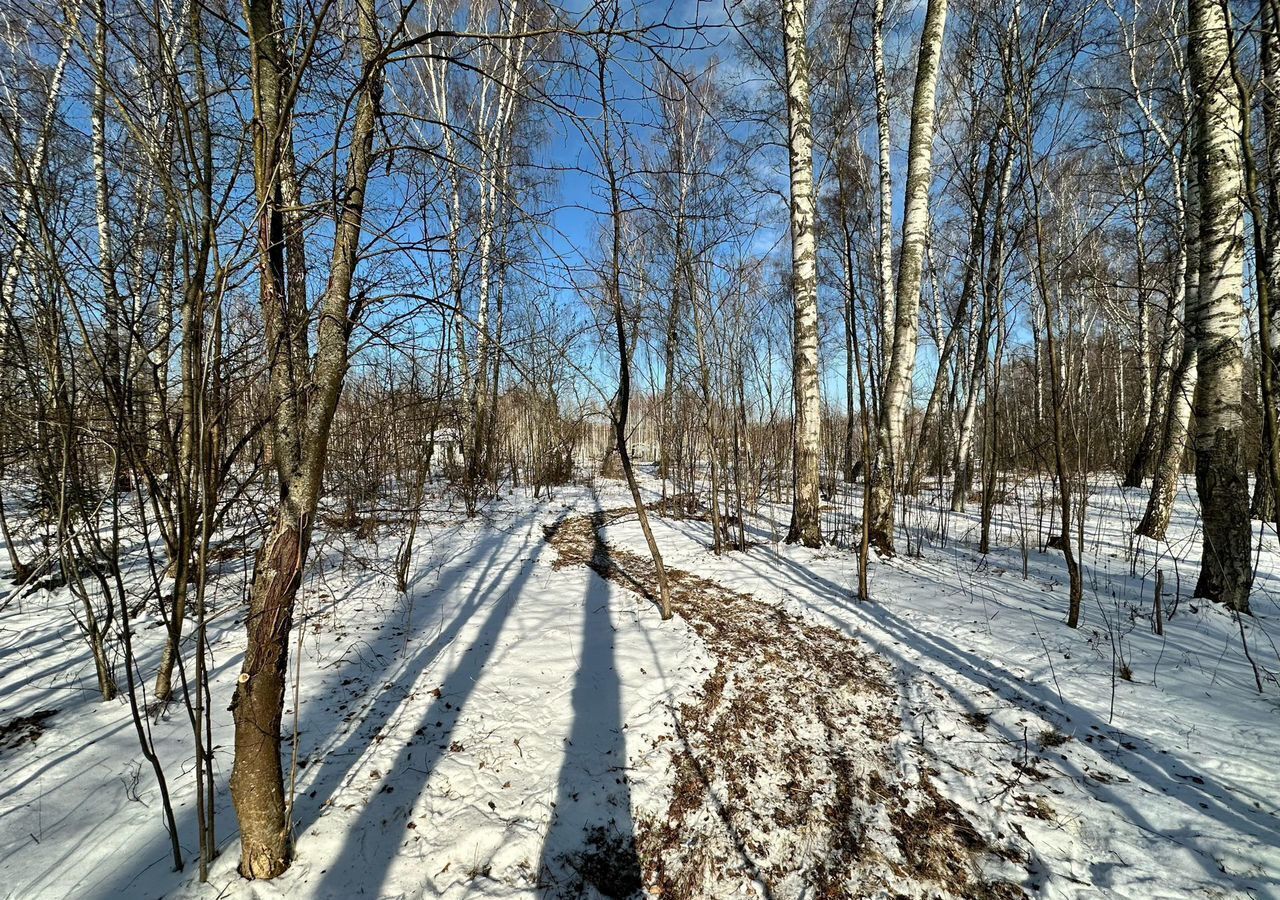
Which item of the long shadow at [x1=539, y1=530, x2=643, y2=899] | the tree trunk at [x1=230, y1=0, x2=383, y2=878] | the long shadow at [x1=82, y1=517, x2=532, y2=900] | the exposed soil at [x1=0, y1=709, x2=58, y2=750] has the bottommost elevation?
the long shadow at [x1=539, y1=530, x2=643, y2=899]

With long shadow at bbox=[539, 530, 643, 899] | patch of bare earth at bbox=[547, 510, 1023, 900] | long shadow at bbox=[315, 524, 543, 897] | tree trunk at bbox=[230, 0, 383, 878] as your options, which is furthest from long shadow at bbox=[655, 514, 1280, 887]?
tree trunk at bbox=[230, 0, 383, 878]

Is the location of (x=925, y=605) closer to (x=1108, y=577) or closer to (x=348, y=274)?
(x=1108, y=577)

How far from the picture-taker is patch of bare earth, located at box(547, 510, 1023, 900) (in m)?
1.96

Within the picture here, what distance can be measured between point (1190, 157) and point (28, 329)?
319 inches

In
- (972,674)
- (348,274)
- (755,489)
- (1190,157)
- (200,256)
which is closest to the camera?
(200,256)

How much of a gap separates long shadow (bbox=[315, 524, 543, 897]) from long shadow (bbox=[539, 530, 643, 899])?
0.71m

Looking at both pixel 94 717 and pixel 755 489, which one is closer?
pixel 94 717

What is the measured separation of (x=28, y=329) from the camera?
90.0 inches

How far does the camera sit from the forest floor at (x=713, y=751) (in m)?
1.96

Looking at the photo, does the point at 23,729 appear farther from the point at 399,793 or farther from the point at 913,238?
the point at 913,238

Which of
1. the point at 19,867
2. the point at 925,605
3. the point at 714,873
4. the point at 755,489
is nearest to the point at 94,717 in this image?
the point at 19,867

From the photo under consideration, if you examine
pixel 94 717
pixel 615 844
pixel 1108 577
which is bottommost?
pixel 615 844

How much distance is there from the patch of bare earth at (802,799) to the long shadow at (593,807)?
116mm

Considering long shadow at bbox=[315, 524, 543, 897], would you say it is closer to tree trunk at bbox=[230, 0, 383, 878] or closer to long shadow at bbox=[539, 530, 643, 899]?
tree trunk at bbox=[230, 0, 383, 878]
